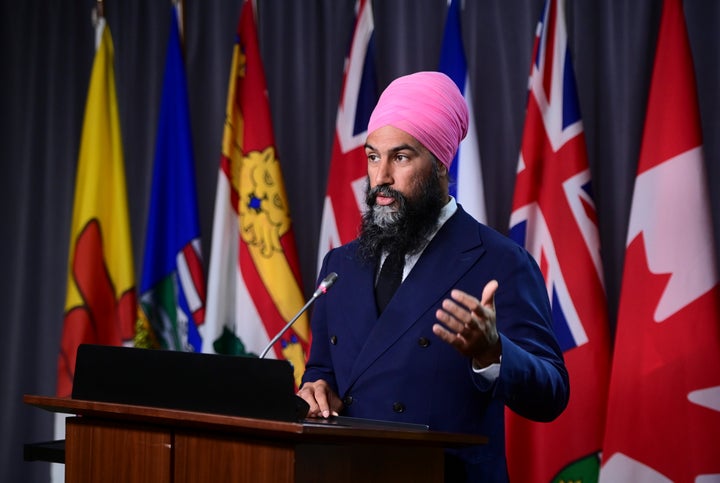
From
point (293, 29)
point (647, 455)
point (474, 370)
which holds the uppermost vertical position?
point (293, 29)

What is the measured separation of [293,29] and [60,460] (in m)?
2.79

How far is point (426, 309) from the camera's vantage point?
225 centimetres

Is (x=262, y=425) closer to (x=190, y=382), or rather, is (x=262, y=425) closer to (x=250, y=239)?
(x=190, y=382)

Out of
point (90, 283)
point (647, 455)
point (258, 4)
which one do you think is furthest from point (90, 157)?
point (647, 455)

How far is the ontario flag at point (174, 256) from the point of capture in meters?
4.42

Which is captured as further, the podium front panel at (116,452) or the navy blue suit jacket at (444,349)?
the navy blue suit jacket at (444,349)

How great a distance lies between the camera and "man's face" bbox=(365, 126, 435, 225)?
8.20ft

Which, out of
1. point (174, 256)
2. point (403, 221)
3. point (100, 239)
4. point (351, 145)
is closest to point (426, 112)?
point (403, 221)

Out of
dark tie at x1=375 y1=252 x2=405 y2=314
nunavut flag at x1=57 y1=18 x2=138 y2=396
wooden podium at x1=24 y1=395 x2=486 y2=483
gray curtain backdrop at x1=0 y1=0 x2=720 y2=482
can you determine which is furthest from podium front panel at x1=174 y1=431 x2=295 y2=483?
nunavut flag at x1=57 y1=18 x2=138 y2=396

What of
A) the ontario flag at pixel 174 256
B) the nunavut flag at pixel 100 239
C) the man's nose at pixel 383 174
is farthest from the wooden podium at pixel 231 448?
the nunavut flag at pixel 100 239

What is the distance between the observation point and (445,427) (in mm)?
2209

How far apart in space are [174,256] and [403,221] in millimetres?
2227

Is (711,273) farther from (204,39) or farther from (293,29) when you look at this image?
(204,39)

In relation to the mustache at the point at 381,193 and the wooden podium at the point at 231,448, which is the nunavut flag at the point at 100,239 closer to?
the mustache at the point at 381,193
